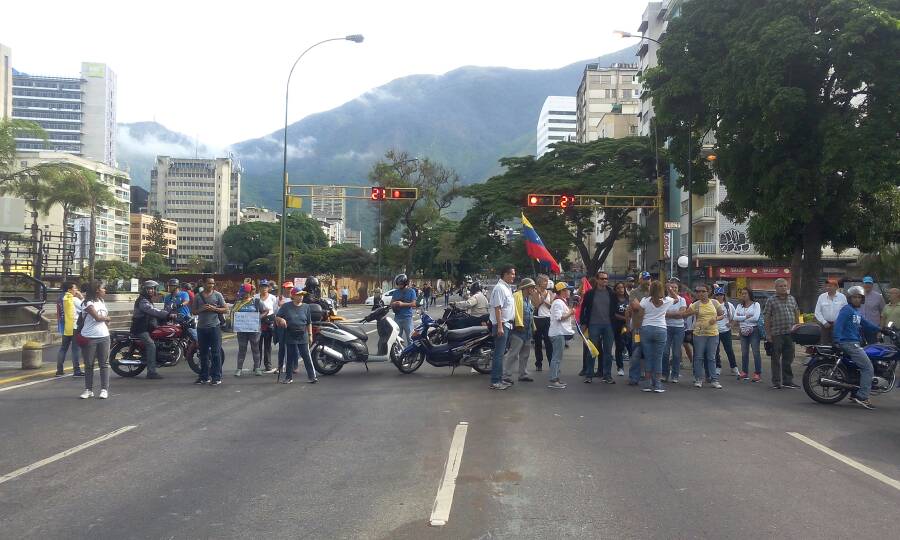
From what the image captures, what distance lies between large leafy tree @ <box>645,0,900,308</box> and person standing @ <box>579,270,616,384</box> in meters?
10.7

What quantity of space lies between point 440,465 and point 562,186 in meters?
34.0

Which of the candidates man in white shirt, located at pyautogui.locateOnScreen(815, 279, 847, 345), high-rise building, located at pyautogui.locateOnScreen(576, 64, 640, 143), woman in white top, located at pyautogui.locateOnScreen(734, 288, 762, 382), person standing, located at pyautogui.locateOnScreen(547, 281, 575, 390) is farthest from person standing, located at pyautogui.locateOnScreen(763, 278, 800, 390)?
high-rise building, located at pyautogui.locateOnScreen(576, 64, 640, 143)

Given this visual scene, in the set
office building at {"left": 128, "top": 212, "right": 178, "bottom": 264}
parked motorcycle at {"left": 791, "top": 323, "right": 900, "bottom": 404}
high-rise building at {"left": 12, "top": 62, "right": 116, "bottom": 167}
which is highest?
high-rise building at {"left": 12, "top": 62, "right": 116, "bottom": 167}

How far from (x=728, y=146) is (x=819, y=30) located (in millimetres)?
3971

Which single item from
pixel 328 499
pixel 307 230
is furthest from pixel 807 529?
pixel 307 230

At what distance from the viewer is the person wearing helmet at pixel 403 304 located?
48.8ft

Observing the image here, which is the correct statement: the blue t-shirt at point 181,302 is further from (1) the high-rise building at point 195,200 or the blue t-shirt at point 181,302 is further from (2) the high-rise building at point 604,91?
(1) the high-rise building at point 195,200

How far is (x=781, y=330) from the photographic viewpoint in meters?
12.2

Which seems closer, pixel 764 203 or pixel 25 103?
pixel 764 203

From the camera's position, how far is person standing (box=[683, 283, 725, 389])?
1230 cm

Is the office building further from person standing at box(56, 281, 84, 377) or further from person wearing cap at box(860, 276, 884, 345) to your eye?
person wearing cap at box(860, 276, 884, 345)

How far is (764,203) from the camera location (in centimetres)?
2283

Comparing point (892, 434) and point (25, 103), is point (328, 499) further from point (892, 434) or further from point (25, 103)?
point (25, 103)

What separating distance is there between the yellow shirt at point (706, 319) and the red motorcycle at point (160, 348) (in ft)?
25.3
